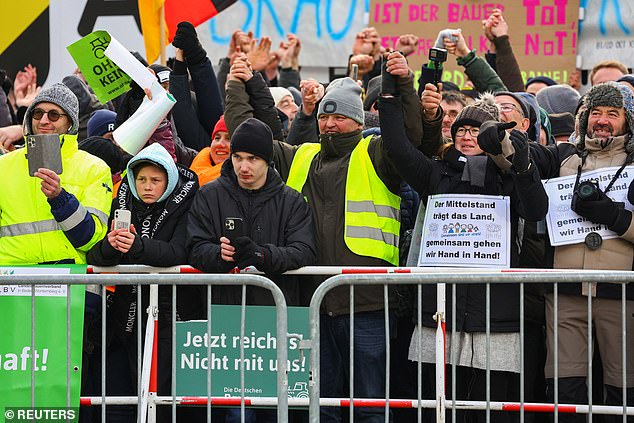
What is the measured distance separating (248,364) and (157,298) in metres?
0.65

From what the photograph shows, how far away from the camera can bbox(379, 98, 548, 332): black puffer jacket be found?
6.06 meters

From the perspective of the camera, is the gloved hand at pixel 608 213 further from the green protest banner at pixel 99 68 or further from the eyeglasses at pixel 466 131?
the green protest banner at pixel 99 68

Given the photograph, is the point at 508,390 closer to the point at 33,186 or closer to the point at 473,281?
the point at 473,281

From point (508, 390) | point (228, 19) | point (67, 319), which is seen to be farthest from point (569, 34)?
point (67, 319)

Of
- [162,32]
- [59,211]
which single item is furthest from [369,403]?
[162,32]

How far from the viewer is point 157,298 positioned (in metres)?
5.91

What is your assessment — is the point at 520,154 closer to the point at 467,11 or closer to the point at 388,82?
the point at 388,82

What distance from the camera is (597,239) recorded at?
20.1 feet

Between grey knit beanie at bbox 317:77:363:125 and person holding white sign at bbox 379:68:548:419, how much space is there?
301 mm

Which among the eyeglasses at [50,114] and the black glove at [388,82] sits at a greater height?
the black glove at [388,82]

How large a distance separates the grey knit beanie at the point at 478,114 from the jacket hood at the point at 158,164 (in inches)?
64.2

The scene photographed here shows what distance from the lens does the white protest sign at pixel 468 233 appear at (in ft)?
20.3

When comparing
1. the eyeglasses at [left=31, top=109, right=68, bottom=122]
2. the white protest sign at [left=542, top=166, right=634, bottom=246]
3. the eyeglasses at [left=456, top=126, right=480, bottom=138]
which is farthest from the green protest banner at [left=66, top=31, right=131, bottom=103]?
the white protest sign at [left=542, top=166, right=634, bottom=246]

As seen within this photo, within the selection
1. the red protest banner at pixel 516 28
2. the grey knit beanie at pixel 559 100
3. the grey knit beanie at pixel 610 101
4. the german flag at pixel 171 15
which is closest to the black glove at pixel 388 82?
the grey knit beanie at pixel 610 101
